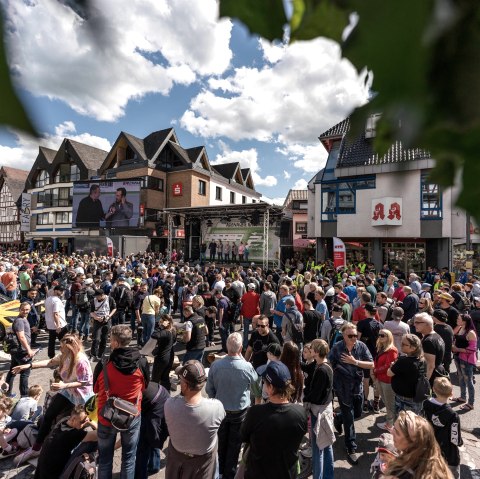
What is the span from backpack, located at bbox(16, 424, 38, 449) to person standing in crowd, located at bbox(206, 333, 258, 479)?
2335 millimetres

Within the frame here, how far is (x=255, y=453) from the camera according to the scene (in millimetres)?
2633

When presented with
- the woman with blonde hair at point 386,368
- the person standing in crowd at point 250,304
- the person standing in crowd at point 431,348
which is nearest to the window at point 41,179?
the person standing in crowd at point 250,304

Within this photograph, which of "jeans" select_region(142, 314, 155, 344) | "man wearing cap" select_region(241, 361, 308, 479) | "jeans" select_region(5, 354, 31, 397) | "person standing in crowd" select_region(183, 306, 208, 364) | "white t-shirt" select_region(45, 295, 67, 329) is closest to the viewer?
"man wearing cap" select_region(241, 361, 308, 479)

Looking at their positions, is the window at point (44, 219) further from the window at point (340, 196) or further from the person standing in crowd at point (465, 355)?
the person standing in crowd at point (465, 355)

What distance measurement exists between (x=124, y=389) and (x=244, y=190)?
35873 mm

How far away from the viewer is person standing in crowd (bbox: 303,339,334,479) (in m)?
3.42

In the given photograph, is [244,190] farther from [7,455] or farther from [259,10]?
[259,10]

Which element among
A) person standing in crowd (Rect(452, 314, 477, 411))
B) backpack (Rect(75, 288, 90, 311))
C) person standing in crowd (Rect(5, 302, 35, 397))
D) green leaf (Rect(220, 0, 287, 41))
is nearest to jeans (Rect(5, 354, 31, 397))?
person standing in crowd (Rect(5, 302, 35, 397))

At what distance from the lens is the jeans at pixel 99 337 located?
7039 millimetres

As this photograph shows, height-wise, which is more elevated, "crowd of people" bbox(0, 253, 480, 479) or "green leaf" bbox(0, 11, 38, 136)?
"green leaf" bbox(0, 11, 38, 136)

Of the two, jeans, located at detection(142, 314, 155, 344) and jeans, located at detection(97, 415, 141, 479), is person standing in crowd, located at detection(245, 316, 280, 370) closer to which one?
jeans, located at detection(97, 415, 141, 479)

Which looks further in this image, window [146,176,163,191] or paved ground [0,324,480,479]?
window [146,176,163,191]

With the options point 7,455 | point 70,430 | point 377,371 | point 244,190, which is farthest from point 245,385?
point 244,190

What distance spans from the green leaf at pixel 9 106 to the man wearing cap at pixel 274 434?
2.63 metres
